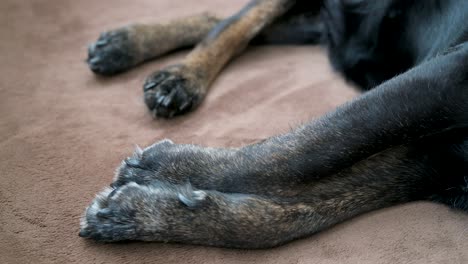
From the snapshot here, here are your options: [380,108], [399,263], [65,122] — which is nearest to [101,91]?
[65,122]

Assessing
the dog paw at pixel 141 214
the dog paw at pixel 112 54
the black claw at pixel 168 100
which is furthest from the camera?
the dog paw at pixel 112 54

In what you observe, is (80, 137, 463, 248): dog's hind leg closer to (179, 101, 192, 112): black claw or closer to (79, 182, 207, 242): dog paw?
(79, 182, 207, 242): dog paw

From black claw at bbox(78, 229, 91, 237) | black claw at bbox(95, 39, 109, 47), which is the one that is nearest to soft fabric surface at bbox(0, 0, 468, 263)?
black claw at bbox(78, 229, 91, 237)

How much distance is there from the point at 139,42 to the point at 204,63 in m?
0.30

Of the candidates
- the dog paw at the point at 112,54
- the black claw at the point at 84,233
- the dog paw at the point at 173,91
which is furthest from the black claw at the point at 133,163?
the dog paw at the point at 112,54

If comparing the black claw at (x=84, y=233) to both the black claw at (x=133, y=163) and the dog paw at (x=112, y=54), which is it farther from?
the dog paw at (x=112, y=54)

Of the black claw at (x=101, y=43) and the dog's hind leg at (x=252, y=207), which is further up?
the black claw at (x=101, y=43)

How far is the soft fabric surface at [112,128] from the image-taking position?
1.25 meters

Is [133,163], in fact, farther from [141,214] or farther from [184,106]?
[184,106]

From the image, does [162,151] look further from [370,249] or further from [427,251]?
[427,251]

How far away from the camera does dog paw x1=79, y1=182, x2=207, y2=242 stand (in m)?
1.24

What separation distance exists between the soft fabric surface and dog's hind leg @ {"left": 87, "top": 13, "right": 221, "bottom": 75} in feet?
0.15

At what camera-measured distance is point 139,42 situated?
6.85 feet

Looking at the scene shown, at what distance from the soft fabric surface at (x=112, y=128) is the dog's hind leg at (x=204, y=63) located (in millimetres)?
48
